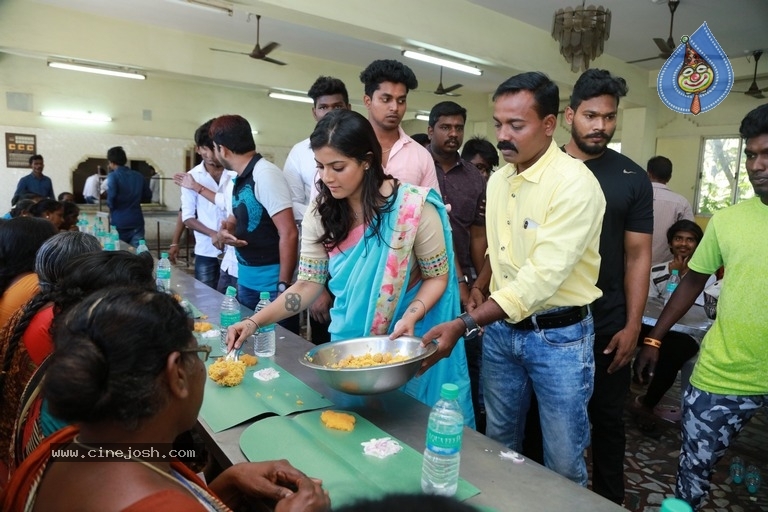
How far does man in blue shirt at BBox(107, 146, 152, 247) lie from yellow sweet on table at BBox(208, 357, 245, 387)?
512 cm

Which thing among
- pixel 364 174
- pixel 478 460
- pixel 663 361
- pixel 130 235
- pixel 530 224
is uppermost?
pixel 364 174

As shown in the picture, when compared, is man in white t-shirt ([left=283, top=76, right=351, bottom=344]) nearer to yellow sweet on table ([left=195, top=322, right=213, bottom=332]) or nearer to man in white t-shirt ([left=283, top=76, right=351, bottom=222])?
man in white t-shirt ([left=283, top=76, right=351, bottom=222])

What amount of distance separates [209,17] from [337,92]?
5385 mm

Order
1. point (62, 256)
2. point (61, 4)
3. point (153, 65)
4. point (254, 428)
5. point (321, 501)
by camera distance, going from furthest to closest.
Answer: point (153, 65)
point (61, 4)
point (62, 256)
point (254, 428)
point (321, 501)

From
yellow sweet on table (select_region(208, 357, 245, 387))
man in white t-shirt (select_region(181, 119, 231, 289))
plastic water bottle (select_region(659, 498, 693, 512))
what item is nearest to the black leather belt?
plastic water bottle (select_region(659, 498, 693, 512))

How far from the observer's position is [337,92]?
10.2 ft

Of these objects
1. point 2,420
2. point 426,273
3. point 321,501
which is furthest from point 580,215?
point 2,420

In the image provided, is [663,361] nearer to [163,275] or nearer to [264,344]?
[264,344]

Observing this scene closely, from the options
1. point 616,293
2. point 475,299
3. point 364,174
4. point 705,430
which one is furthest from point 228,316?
point 705,430

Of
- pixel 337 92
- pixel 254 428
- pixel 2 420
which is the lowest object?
pixel 2 420

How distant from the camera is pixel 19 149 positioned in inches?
362

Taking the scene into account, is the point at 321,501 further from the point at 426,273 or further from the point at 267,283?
the point at 267,283

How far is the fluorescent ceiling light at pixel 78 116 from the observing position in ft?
30.7

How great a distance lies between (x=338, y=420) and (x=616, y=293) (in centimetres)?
121
